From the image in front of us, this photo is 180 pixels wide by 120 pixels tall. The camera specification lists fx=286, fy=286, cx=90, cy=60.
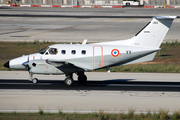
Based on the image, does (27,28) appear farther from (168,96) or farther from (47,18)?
(168,96)

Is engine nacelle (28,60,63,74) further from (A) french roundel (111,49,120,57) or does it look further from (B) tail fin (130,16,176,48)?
(B) tail fin (130,16,176,48)

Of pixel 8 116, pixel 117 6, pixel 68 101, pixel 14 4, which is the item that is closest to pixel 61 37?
pixel 68 101

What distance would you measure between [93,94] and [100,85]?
2693mm

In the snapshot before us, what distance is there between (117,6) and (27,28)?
167ft

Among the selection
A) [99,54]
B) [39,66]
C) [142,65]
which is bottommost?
[142,65]

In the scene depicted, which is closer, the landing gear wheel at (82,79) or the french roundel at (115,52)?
the french roundel at (115,52)

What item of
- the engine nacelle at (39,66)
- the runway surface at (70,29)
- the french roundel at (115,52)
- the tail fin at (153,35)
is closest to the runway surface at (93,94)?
the engine nacelle at (39,66)

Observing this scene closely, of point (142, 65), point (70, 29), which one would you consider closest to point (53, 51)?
point (142, 65)

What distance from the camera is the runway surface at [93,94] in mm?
14648

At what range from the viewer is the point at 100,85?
1981 centimetres

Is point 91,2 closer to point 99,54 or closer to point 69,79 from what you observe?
point 99,54

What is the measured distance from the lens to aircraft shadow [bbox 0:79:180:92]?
61.7 ft

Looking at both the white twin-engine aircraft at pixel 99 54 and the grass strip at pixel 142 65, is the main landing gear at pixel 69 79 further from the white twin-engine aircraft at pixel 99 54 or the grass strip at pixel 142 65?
the grass strip at pixel 142 65

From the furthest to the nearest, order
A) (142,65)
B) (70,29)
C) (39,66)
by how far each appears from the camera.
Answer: (70,29), (142,65), (39,66)
